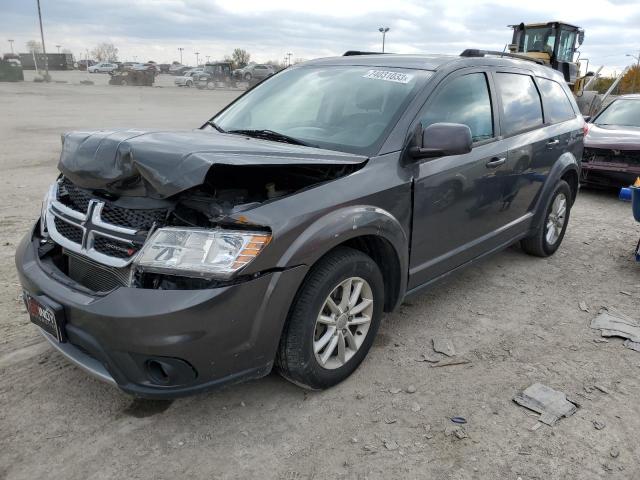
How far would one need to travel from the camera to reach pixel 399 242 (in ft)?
9.73

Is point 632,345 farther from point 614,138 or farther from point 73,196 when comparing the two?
point 614,138

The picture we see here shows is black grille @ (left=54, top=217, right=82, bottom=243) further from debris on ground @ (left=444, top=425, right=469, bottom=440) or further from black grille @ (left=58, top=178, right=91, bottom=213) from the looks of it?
debris on ground @ (left=444, top=425, right=469, bottom=440)

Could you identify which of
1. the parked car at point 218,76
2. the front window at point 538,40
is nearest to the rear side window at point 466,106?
the front window at point 538,40

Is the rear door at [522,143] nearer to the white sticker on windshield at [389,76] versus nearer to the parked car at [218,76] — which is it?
the white sticker on windshield at [389,76]

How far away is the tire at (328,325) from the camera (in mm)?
2518

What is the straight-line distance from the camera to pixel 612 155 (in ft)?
25.9

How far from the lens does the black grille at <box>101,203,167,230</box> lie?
236 cm

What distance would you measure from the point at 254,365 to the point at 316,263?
56 cm

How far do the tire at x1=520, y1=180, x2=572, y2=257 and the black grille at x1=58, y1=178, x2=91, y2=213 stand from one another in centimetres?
379

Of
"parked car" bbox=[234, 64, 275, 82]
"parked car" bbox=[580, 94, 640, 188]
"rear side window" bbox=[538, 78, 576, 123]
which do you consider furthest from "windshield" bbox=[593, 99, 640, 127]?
"parked car" bbox=[234, 64, 275, 82]

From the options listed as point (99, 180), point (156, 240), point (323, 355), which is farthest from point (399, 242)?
point (99, 180)

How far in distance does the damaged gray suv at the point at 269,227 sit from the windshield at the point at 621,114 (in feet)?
20.9

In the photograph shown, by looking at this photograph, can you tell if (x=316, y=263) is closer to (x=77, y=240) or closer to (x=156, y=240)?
(x=156, y=240)

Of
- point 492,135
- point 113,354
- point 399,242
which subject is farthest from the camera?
point 492,135
